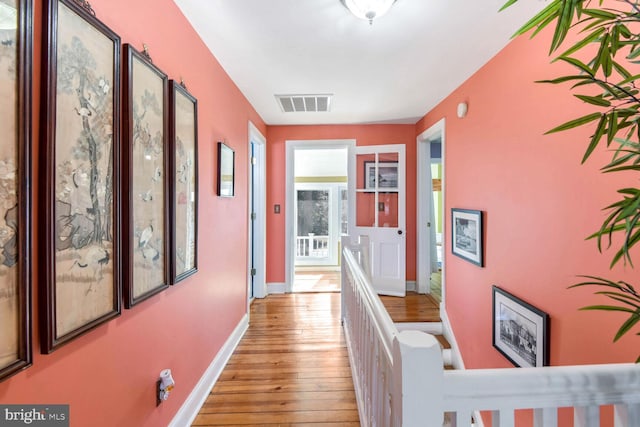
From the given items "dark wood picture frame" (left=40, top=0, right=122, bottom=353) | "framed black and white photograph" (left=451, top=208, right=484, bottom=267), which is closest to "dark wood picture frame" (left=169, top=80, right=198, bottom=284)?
"dark wood picture frame" (left=40, top=0, right=122, bottom=353)

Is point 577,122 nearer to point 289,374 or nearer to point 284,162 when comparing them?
point 289,374

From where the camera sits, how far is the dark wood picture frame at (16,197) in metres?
0.68

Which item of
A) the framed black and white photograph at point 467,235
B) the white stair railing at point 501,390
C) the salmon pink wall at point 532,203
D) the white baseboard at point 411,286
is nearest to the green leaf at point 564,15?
the white stair railing at point 501,390

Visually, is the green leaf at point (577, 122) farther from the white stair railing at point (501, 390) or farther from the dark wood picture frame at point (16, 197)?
the dark wood picture frame at point (16, 197)

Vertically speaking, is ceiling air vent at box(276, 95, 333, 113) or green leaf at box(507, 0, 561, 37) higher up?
ceiling air vent at box(276, 95, 333, 113)

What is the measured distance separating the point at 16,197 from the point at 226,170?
5.02 ft

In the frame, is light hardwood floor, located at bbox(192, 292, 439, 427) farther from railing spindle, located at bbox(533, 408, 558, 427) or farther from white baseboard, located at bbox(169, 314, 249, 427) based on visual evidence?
railing spindle, located at bbox(533, 408, 558, 427)

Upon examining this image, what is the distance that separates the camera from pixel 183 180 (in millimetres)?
1534

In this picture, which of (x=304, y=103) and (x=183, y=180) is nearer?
(x=183, y=180)

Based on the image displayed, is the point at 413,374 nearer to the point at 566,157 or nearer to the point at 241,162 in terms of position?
the point at 566,157

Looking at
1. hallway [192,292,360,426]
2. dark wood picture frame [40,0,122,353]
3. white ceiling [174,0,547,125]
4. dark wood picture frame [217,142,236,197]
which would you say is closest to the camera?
dark wood picture frame [40,0,122,353]

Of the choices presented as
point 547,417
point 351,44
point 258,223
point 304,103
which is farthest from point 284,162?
point 547,417

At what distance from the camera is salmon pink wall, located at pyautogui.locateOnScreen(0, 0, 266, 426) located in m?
0.85

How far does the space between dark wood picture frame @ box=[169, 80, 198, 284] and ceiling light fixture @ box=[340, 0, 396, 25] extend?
1002mm
